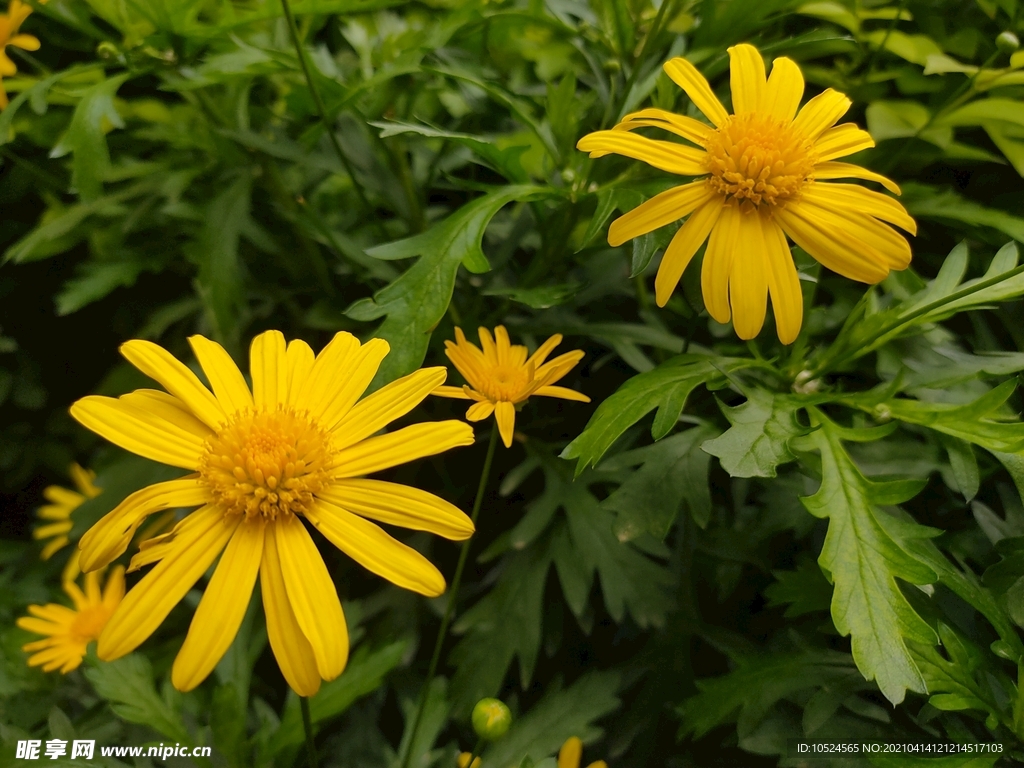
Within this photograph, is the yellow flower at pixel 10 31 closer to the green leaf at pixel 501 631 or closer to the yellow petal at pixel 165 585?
the yellow petal at pixel 165 585

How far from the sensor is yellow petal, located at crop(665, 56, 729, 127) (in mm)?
565

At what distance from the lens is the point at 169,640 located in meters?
0.83

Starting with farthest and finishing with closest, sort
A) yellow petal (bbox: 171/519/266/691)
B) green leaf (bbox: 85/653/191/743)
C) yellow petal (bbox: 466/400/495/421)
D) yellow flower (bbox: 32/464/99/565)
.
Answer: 1. yellow flower (bbox: 32/464/99/565)
2. green leaf (bbox: 85/653/191/743)
3. yellow petal (bbox: 466/400/495/421)
4. yellow petal (bbox: 171/519/266/691)

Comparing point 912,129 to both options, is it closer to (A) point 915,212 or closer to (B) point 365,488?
(A) point 915,212

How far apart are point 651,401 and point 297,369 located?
30cm

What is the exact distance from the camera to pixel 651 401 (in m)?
0.58

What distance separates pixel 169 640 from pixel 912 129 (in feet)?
3.55

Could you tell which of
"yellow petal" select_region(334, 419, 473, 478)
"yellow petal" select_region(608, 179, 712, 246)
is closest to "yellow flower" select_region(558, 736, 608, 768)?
"yellow petal" select_region(334, 419, 473, 478)

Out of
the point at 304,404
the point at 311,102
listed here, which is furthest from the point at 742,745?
the point at 311,102

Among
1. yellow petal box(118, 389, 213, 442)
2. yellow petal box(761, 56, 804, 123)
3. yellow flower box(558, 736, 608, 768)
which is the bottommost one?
yellow flower box(558, 736, 608, 768)

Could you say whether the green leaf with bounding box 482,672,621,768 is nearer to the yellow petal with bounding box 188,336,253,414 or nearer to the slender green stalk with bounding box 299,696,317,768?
the slender green stalk with bounding box 299,696,317,768

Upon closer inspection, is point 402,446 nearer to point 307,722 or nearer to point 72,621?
point 307,722

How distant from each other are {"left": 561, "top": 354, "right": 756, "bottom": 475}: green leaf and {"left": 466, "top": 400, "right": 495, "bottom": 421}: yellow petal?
7 cm

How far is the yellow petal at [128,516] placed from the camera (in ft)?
1.50
